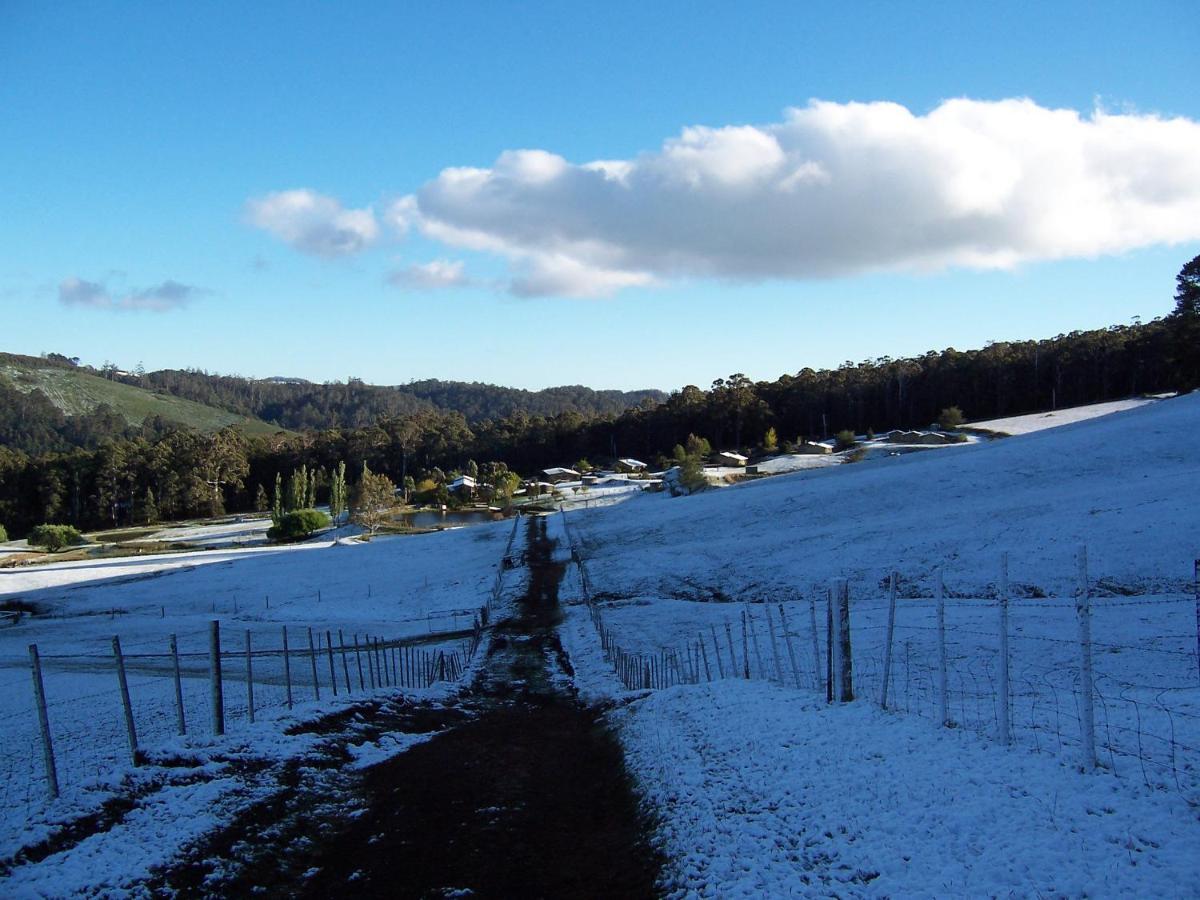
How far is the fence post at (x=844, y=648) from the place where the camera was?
41.1ft

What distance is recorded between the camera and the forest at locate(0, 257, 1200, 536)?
131250 millimetres

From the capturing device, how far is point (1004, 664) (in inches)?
368

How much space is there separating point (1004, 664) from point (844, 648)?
3512 mm

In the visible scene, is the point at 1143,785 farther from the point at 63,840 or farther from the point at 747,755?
the point at 63,840

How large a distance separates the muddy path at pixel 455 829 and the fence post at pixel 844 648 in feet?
12.5

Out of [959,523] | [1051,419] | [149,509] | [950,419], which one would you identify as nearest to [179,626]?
[959,523]

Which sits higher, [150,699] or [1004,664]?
[1004,664]

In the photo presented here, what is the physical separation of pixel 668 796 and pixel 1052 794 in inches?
180

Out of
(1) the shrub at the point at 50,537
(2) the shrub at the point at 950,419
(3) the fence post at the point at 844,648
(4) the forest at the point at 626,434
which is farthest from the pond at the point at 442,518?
(3) the fence post at the point at 844,648

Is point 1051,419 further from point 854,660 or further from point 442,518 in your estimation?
point 854,660

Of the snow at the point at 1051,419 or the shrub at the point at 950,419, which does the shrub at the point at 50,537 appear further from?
the shrub at the point at 950,419

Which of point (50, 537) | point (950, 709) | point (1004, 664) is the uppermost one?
point (1004, 664)

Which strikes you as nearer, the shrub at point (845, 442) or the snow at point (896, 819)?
the snow at point (896, 819)

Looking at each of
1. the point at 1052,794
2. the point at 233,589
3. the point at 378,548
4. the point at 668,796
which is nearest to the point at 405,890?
the point at 668,796
